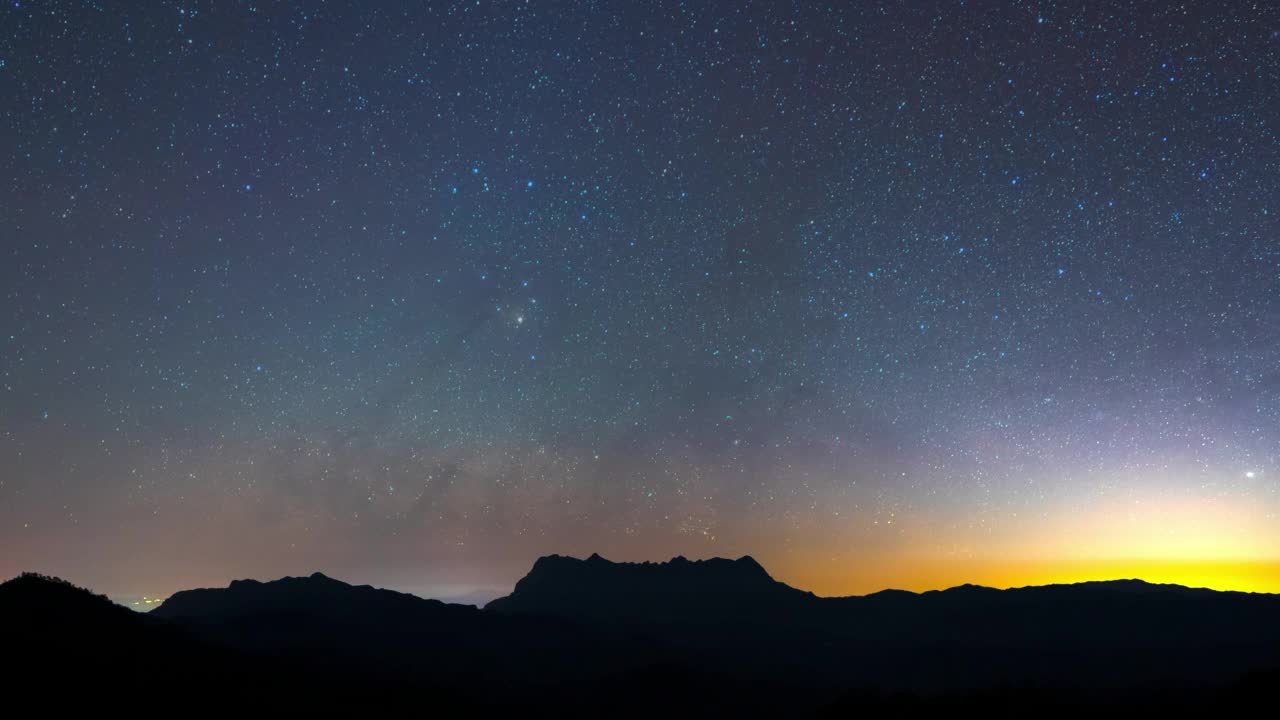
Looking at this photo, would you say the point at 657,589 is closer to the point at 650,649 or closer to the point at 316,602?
the point at 650,649

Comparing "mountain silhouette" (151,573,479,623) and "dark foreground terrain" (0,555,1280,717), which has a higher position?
"mountain silhouette" (151,573,479,623)

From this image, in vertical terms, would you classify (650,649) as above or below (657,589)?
below

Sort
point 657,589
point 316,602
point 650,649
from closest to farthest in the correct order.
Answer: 1. point 316,602
2. point 650,649
3. point 657,589

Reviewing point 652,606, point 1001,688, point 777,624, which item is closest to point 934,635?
point 777,624

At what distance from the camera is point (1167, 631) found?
10169 cm

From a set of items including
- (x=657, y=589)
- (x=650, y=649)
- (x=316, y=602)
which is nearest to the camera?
(x=316, y=602)

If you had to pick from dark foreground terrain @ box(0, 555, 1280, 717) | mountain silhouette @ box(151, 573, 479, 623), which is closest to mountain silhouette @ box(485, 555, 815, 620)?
dark foreground terrain @ box(0, 555, 1280, 717)

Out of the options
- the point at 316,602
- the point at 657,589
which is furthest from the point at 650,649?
the point at 657,589

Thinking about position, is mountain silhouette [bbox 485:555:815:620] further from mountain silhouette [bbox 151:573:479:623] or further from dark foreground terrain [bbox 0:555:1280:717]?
mountain silhouette [bbox 151:573:479:623]

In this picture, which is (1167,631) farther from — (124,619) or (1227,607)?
(124,619)

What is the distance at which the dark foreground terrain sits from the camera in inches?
1315

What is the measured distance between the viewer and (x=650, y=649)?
86.0 meters

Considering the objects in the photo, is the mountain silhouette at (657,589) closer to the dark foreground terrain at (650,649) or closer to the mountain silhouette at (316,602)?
the dark foreground terrain at (650,649)

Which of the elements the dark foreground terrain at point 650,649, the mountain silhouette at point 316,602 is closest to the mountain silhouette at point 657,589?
the dark foreground terrain at point 650,649
